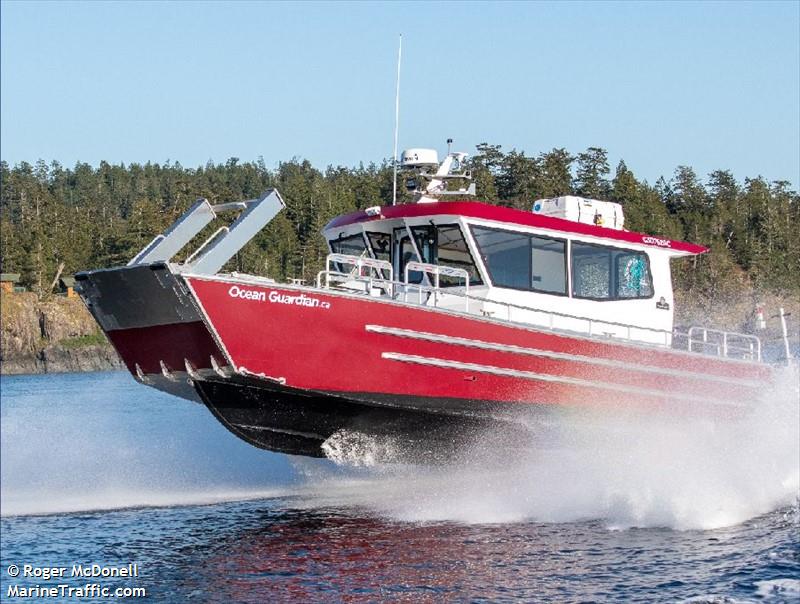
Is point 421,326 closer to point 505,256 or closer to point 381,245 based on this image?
point 505,256

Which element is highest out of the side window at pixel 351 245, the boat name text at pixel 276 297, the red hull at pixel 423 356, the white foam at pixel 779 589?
the side window at pixel 351 245

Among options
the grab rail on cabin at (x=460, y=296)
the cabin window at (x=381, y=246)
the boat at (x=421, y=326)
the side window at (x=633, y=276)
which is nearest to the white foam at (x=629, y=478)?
the boat at (x=421, y=326)

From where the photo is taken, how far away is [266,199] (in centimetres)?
1265

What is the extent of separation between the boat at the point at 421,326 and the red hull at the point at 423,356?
0.02m

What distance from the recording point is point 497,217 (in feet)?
48.3

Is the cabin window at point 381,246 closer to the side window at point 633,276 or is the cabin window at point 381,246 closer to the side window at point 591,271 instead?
the side window at point 591,271

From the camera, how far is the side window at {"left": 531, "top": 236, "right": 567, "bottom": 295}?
15.1 metres

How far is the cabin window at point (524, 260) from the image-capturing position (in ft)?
48.4

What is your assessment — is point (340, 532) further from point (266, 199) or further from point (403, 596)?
point (266, 199)

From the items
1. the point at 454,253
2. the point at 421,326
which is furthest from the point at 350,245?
the point at 421,326

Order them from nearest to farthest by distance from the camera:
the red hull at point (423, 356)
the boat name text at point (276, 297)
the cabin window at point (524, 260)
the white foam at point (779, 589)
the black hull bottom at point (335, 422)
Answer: the white foam at point (779, 589) → the boat name text at point (276, 297) → the red hull at point (423, 356) → the black hull bottom at point (335, 422) → the cabin window at point (524, 260)

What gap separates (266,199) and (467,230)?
319cm

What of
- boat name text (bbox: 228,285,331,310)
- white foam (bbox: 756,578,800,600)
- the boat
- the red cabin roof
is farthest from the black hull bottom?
white foam (bbox: 756,578,800,600)

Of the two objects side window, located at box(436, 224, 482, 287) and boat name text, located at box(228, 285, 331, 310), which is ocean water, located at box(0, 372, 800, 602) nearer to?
side window, located at box(436, 224, 482, 287)
